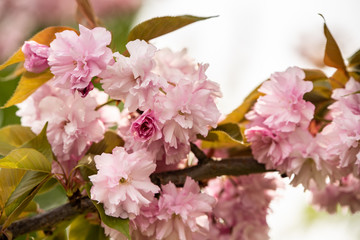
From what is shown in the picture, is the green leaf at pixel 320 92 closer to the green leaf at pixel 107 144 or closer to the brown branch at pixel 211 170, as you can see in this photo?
the brown branch at pixel 211 170

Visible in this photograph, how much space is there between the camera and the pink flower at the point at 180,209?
661mm

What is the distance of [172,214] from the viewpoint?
0.68 meters

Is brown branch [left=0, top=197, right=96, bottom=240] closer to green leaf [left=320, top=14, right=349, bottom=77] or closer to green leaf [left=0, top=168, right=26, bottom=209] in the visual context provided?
green leaf [left=0, top=168, right=26, bottom=209]

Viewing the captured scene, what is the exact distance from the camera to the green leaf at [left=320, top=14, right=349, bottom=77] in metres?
0.74

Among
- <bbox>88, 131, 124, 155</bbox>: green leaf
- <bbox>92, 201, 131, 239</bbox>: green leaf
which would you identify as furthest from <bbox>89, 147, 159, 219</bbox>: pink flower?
<bbox>88, 131, 124, 155</bbox>: green leaf

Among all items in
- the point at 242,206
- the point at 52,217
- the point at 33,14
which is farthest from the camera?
the point at 33,14

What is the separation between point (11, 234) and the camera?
0.66 m

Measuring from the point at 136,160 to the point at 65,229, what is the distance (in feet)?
0.81

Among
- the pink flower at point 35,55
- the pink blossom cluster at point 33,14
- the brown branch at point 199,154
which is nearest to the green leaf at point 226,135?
the brown branch at point 199,154

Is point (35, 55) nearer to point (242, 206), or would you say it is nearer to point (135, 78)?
point (135, 78)

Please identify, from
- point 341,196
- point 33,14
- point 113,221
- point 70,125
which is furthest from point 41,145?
point 33,14

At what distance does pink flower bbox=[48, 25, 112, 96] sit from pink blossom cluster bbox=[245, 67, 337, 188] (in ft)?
0.74

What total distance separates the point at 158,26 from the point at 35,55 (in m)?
0.16

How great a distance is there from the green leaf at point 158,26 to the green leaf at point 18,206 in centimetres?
21
